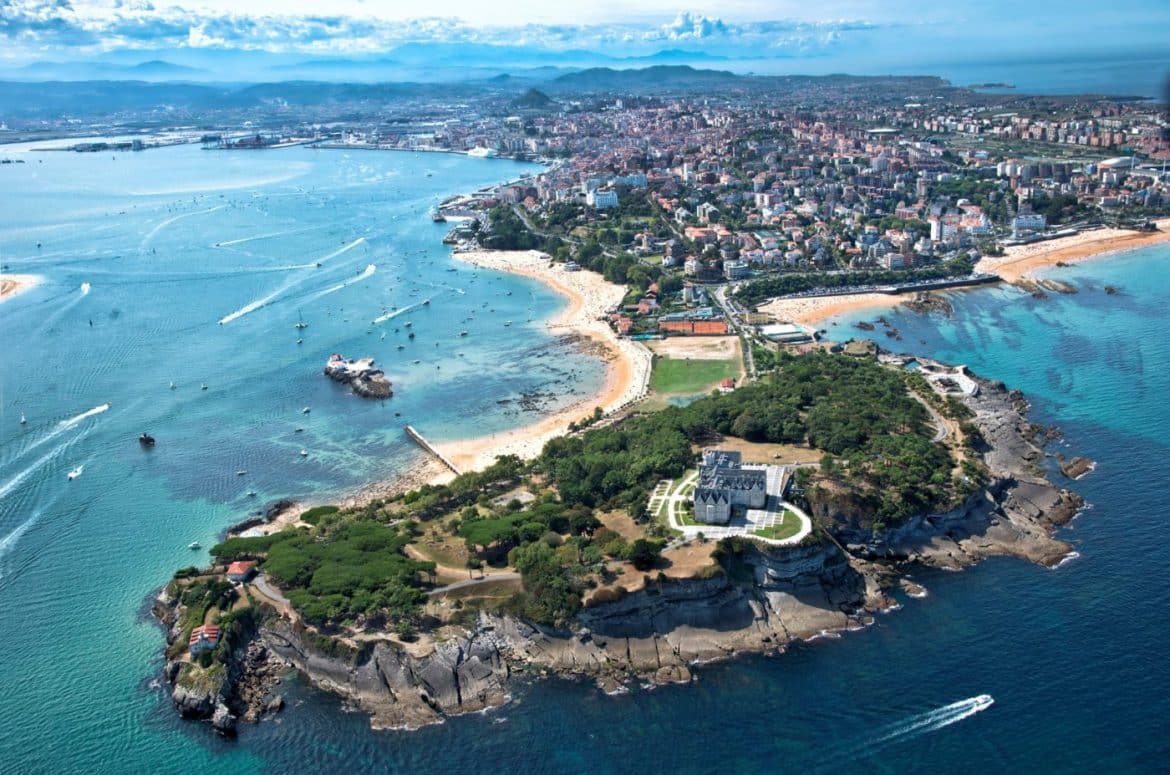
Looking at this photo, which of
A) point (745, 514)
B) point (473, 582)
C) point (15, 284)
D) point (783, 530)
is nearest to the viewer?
point (473, 582)

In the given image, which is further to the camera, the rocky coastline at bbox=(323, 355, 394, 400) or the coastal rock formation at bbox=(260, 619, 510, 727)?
the rocky coastline at bbox=(323, 355, 394, 400)

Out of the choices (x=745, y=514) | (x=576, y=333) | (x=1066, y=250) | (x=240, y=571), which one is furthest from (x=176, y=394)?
Result: (x=1066, y=250)

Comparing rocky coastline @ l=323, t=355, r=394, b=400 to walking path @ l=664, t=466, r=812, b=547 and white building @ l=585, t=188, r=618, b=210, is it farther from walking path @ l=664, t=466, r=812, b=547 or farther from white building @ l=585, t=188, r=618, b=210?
white building @ l=585, t=188, r=618, b=210

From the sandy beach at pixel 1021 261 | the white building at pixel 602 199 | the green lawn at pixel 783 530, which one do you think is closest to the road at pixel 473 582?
the green lawn at pixel 783 530

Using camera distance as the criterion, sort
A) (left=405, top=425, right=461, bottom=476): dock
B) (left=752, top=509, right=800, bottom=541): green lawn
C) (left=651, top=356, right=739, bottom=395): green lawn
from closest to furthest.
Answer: (left=752, top=509, right=800, bottom=541): green lawn
(left=405, top=425, right=461, bottom=476): dock
(left=651, top=356, right=739, bottom=395): green lawn

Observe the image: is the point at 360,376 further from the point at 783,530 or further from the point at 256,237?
the point at 256,237

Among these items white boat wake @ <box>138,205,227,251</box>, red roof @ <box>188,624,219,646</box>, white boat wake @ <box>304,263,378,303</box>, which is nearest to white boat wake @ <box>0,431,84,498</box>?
red roof @ <box>188,624,219,646</box>

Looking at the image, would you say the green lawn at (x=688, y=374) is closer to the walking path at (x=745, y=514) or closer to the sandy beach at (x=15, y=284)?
the walking path at (x=745, y=514)
